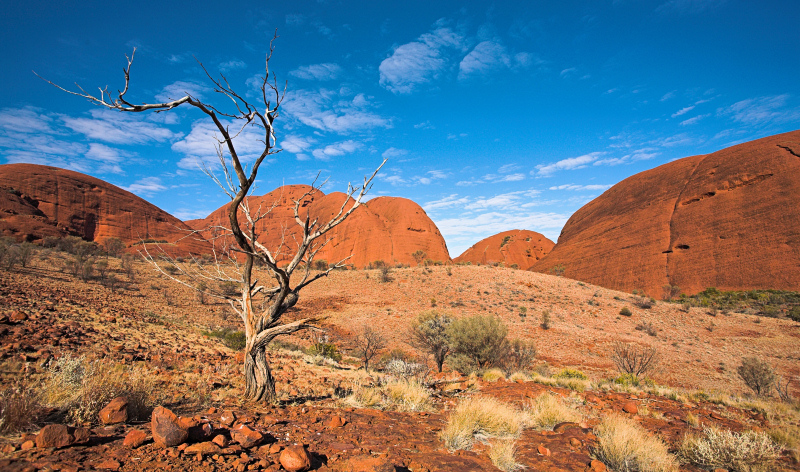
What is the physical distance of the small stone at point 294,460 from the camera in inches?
107

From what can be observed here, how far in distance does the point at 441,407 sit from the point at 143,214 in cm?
6640

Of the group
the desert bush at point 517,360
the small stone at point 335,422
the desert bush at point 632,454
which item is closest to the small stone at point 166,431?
the small stone at point 335,422

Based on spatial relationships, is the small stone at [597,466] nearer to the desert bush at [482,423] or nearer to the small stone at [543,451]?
the small stone at [543,451]

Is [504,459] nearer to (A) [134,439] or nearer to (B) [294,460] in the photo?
(B) [294,460]

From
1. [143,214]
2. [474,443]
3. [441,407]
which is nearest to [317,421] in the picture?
[474,443]

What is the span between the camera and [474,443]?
4.27 m

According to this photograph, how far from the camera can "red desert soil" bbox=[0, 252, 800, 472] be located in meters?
2.75

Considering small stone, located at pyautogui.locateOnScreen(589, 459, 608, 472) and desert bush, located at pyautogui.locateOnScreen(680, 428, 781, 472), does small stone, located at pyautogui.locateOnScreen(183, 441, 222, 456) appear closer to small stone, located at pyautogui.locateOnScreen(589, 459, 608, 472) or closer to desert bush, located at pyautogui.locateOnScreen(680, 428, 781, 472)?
small stone, located at pyautogui.locateOnScreen(589, 459, 608, 472)

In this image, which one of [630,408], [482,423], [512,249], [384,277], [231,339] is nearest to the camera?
[482,423]

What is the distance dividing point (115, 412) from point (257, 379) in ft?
6.19

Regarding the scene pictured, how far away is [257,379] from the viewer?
5031 mm

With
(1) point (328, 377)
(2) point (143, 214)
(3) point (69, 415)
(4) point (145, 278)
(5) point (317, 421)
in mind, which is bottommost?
(1) point (328, 377)

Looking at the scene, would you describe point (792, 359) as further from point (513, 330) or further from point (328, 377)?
point (328, 377)

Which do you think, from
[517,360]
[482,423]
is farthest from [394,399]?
[517,360]
